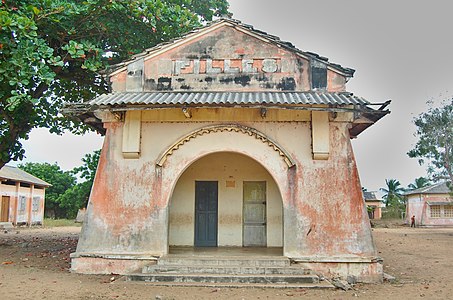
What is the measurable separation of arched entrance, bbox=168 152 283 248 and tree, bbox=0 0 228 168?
4178mm

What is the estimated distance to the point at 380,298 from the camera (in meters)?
8.12

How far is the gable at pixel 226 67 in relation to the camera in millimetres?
10633

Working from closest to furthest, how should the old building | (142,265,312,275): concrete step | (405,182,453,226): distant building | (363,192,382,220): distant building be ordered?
(142,265,312,275): concrete step → the old building → (405,182,453,226): distant building → (363,192,382,220): distant building

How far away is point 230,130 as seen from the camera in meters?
10.4

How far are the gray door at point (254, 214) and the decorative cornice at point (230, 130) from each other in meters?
2.82

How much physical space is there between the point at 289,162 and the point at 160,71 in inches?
155

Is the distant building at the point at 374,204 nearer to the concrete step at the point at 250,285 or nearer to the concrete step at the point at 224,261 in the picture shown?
the concrete step at the point at 224,261

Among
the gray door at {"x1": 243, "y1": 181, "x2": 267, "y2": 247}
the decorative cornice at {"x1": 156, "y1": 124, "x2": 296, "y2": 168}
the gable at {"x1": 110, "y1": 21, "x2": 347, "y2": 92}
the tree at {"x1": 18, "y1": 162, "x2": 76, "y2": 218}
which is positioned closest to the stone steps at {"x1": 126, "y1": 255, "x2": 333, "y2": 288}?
the decorative cornice at {"x1": 156, "y1": 124, "x2": 296, "y2": 168}

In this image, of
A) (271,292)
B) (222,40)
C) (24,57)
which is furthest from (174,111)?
(271,292)

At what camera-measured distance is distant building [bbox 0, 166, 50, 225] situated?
3011 centimetres

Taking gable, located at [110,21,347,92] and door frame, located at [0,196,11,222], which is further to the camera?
door frame, located at [0,196,11,222]

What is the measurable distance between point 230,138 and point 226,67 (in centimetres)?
184

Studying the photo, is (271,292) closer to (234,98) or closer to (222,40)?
(234,98)

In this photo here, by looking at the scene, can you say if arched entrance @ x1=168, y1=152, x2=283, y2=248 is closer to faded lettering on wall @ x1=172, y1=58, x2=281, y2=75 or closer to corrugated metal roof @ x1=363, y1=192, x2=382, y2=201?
faded lettering on wall @ x1=172, y1=58, x2=281, y2=75
